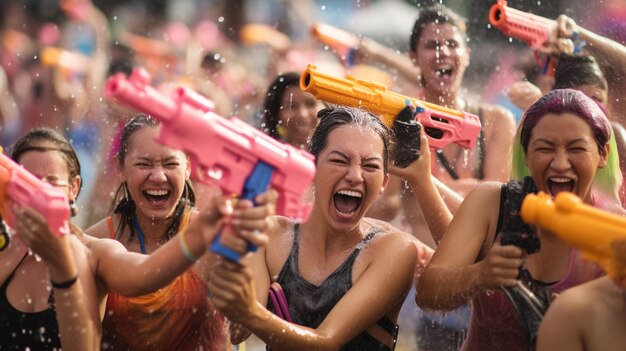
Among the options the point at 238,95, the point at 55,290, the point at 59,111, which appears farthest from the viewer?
the point at 238,95

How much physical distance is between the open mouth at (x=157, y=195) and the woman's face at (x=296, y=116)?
1.48 meters

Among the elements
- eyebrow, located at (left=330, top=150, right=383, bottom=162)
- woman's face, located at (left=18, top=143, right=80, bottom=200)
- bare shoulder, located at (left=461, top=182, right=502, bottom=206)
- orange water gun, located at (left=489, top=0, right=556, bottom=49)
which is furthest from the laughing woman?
orange water gun, located at (left=489, top=0, right=556, bottom=49)

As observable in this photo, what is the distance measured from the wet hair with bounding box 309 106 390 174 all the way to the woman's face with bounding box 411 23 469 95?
6.37 feet

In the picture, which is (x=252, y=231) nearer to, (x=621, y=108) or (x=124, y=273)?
(x=124, y=273)

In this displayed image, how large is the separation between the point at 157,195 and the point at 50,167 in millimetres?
557

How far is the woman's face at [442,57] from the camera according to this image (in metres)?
6.25

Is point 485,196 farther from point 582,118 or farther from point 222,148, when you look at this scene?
point 222,148

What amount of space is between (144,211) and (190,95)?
1.46 metres

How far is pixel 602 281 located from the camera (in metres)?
3.42

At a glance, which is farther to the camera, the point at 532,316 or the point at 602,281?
the point at 532,316

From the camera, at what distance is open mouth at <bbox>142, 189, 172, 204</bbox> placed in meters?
4.59

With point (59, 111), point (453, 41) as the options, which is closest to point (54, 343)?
point (453, 41)

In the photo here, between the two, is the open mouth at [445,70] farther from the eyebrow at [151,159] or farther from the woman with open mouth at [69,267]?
the woman with open mouth at [69,267]

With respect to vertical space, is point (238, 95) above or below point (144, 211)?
below
